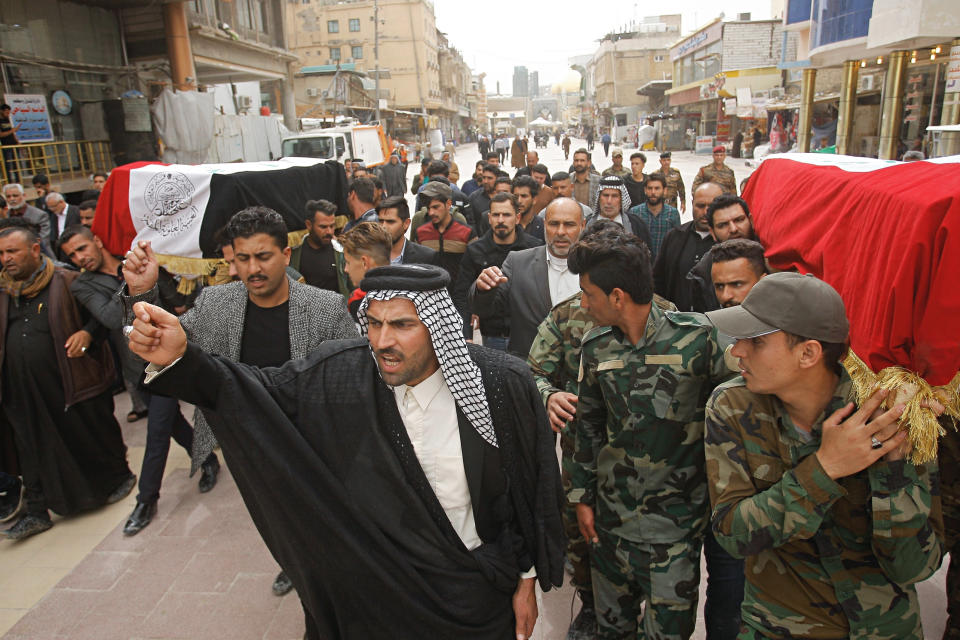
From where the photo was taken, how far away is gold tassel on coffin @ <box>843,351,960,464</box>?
171 cm

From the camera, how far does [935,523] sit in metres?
1.74

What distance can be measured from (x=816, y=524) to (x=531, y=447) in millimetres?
789

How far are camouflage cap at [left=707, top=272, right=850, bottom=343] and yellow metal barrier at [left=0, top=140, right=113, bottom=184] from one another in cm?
1141

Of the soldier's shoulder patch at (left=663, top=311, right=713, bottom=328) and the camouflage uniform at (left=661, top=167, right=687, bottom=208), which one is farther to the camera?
the camouflage uniform at (left=661, top=167, right=687, bottom=208)

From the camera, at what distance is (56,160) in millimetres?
11320

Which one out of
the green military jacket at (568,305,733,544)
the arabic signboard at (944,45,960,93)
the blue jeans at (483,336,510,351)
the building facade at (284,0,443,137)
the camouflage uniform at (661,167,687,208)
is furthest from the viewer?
the building facade at (284,0,443,137)

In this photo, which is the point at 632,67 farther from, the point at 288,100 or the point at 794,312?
the point at 794,312

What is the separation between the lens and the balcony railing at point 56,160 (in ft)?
33.6

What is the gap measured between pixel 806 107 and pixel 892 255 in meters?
21.3

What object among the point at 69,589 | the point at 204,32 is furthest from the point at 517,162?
the point at 69,589

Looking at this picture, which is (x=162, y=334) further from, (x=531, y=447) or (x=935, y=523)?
(x=935, y=523)

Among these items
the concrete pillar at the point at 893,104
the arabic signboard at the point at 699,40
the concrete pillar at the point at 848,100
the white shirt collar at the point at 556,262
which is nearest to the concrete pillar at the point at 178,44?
the white shirt collar at the point at 556,262

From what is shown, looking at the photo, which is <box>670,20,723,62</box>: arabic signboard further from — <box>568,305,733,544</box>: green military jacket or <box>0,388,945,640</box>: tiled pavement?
<box>568,305,733,544</box>: green military jacket

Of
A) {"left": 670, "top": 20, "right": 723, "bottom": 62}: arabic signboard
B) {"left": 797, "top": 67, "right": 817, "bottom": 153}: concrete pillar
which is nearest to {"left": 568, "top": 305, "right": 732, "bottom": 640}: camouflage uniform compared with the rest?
{"left": 797, "top": 67, "right": 817, "bottom": 153}: concrete pillar
